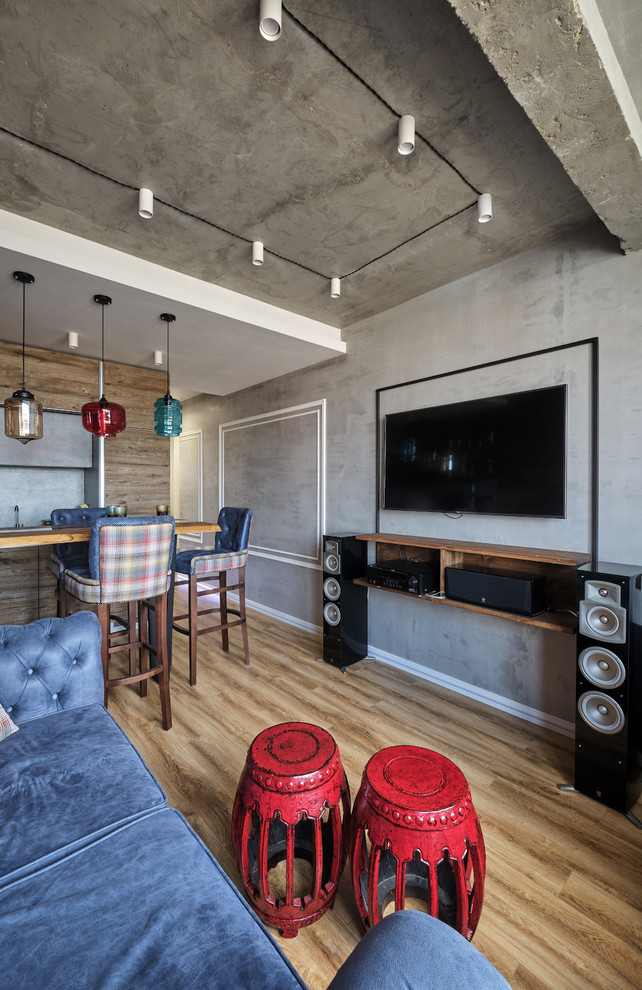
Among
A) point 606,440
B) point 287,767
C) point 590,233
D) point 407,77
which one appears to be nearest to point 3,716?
point 287,767

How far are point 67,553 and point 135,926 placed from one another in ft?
8.81

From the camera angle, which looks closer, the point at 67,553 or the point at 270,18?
the point at 270,18

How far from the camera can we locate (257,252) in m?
2.47

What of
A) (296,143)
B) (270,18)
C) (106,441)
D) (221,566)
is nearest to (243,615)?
(221,566)

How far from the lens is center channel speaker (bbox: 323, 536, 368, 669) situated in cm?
328

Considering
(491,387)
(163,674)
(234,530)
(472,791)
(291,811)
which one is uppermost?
(491,387)

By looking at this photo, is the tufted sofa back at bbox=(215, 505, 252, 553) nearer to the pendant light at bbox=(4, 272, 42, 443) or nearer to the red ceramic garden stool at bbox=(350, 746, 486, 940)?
the pendant light at bbox=(4, 272, 42, 443)

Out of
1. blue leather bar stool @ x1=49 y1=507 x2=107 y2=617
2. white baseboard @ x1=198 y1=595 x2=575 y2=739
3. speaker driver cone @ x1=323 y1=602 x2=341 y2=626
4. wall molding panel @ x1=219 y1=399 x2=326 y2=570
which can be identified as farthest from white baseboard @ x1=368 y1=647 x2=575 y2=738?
blue leather bar stool @ x1=49 y1=507 x2=107 y2=617

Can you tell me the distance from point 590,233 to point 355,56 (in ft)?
5.09

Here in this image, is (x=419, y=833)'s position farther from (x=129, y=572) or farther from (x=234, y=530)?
(x=234, y=530)

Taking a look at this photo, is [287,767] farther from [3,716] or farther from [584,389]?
[584,389]

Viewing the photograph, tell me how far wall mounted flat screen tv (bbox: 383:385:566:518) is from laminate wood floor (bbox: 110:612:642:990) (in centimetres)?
127

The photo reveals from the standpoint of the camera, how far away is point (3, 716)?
143 centimetres

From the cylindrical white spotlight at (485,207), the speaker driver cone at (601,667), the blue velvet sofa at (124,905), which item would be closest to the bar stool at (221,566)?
the blue velvet sofa at (124,905)
